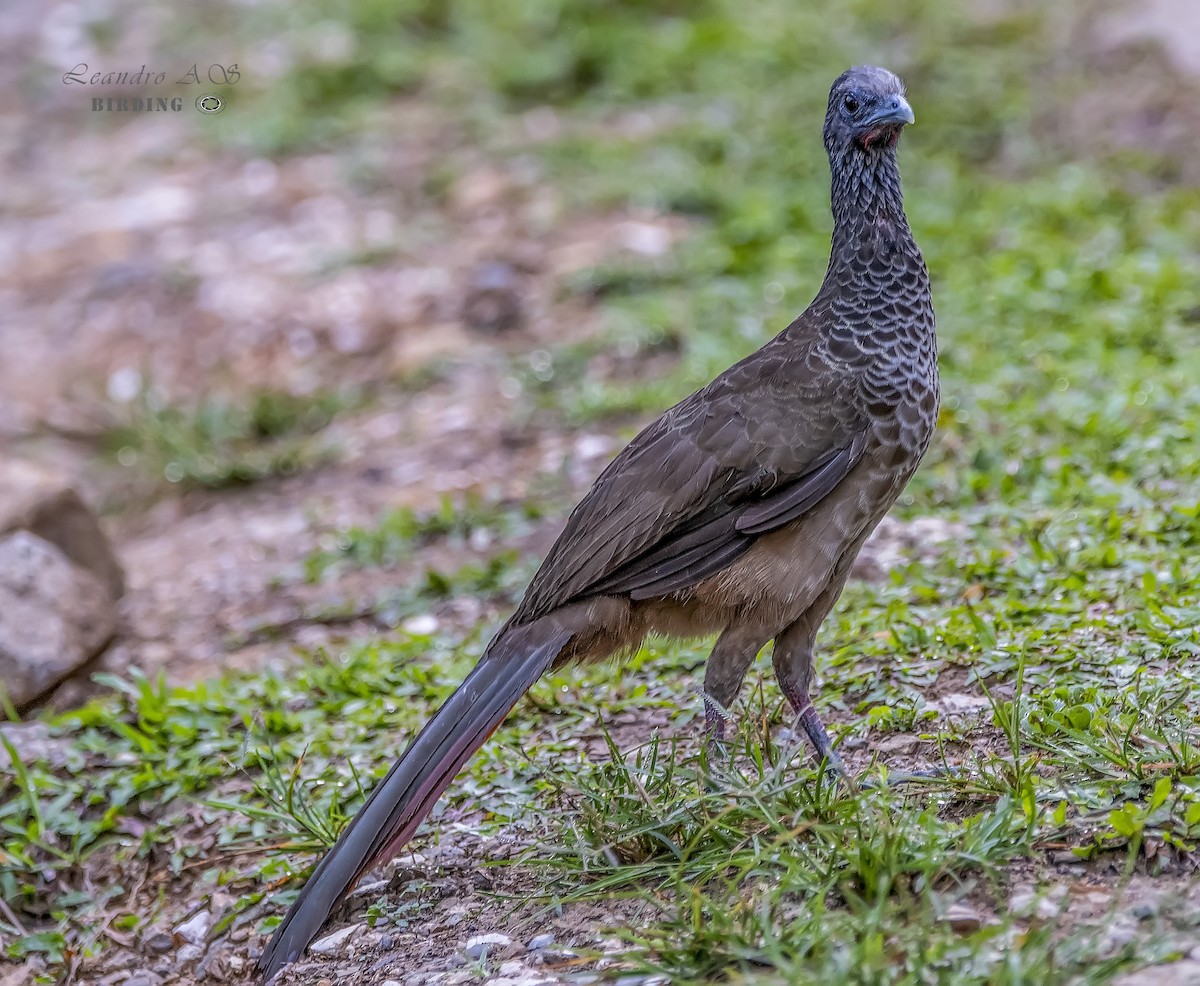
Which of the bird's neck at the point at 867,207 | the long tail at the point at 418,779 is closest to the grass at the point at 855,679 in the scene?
the long tail at the point at 418,779

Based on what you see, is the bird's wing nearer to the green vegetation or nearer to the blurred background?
the blurred background

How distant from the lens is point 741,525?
11.1 ft

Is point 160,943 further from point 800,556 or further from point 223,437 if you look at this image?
point 223,437

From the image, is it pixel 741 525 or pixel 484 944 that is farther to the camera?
pixel 741 525

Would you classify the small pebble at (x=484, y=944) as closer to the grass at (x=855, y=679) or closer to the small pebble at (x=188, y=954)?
the grass at (x=855, y=679)

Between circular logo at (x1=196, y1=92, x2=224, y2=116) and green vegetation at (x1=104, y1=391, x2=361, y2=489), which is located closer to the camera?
green vegetation at (x1=104, y1=391, x2=361, y2=489)

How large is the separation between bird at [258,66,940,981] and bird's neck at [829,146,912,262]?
0.07 metres

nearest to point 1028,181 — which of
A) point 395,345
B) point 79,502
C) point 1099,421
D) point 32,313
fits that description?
point 1099,421

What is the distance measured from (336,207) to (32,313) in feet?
5.95

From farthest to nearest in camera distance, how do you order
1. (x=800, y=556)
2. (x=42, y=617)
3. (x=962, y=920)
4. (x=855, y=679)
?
(x=42, y=617) → (x=855, y=679) → (x=800, y=556) → (x=962, y=920)

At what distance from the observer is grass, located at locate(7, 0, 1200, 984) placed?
9.05 ft

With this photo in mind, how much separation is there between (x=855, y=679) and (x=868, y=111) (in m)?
1.53

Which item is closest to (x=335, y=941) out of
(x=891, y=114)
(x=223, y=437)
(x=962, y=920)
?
(x=962, y=920)

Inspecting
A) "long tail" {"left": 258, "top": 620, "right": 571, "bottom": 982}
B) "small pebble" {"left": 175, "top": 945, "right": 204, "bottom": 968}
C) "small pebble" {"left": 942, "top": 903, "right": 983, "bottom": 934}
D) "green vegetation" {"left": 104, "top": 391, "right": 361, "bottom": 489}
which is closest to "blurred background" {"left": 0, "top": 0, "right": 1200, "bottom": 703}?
"green vegetation" {"left": 104, "top": 391, "right": 361, "bottom": 489}
